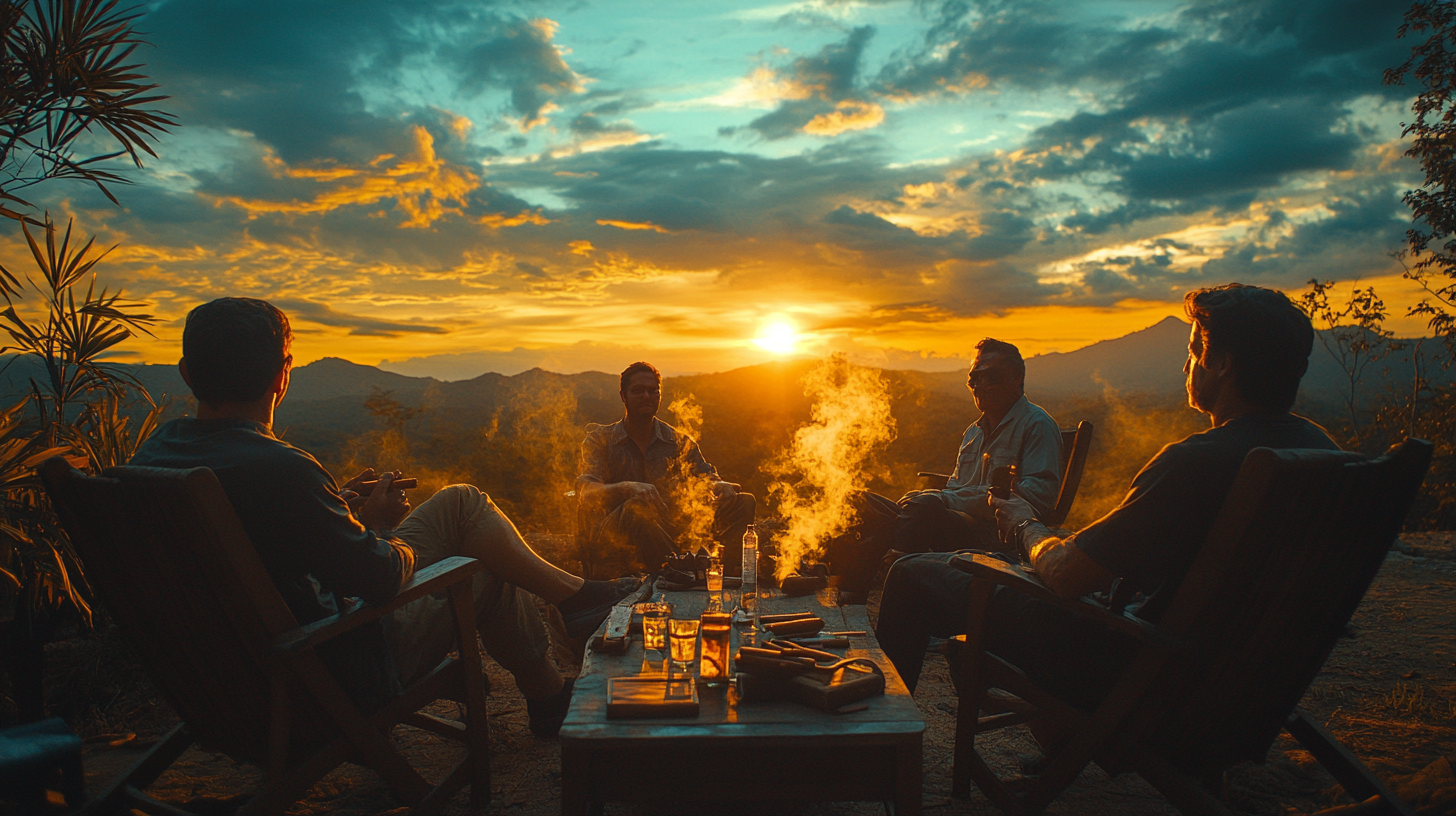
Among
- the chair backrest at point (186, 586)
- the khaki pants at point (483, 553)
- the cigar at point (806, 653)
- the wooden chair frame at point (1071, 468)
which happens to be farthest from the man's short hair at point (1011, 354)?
the chair backrest at point (186, 586)

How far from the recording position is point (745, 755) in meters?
2.11

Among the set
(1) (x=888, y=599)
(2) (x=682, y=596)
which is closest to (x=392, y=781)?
(2) (x=682, y=596)

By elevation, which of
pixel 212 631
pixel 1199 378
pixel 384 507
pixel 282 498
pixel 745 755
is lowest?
pixel 745 755

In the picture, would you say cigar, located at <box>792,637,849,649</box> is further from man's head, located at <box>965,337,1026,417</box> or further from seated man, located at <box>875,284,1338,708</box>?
man's head, located at <box>965,337,1026,417</box>

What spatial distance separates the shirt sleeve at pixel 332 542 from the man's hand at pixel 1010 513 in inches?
89.7

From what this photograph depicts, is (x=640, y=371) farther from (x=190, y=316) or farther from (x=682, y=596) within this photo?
(x=190, y=316)

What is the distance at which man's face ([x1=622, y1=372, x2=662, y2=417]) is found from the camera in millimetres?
5367

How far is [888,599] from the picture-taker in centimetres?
325

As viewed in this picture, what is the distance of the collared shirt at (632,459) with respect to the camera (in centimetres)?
541

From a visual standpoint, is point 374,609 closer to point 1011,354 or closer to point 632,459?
point 632,459

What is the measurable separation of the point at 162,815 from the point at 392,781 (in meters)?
0.65

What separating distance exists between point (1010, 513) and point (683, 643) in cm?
141

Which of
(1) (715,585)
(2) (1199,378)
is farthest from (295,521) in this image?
(2) (1199,378)

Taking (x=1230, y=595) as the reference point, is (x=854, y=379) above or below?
above
